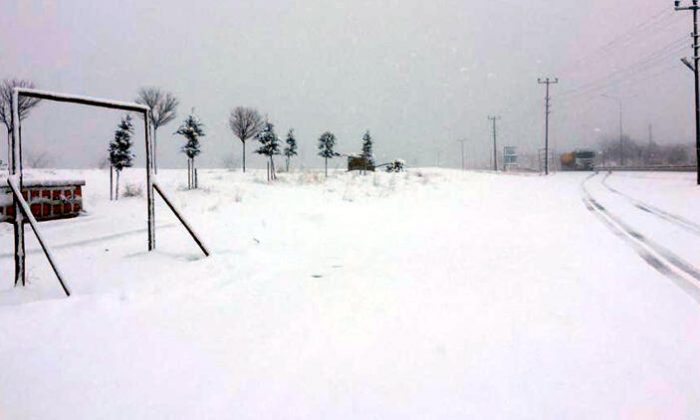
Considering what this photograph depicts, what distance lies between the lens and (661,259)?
6.88 metres

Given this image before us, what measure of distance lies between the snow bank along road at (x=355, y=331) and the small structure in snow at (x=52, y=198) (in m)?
2.62

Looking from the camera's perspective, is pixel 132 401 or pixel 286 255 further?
pixel 286 255

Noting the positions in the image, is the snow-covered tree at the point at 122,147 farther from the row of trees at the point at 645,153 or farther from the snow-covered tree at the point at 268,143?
the row of trees at the point at 645,153

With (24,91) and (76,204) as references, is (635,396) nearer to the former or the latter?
(24,91)


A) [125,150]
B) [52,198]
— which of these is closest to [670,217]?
[52,198]

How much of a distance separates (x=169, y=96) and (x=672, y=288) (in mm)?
47124

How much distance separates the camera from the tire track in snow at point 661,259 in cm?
544

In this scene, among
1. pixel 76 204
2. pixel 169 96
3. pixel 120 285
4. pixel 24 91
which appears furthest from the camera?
pixel 169 96

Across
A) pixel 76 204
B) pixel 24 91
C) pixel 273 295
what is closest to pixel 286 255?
pixel 273 295

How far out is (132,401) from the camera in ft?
9.17

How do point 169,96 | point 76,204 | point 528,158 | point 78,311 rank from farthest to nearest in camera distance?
point 528,158 → point 169,96 → point 76,204 → point 78,311

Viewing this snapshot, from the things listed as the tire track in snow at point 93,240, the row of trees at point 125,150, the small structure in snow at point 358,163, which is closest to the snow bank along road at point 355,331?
the tire track in snow at point 93,240

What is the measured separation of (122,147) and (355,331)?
28.9m

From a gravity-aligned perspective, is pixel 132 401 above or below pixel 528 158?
below
